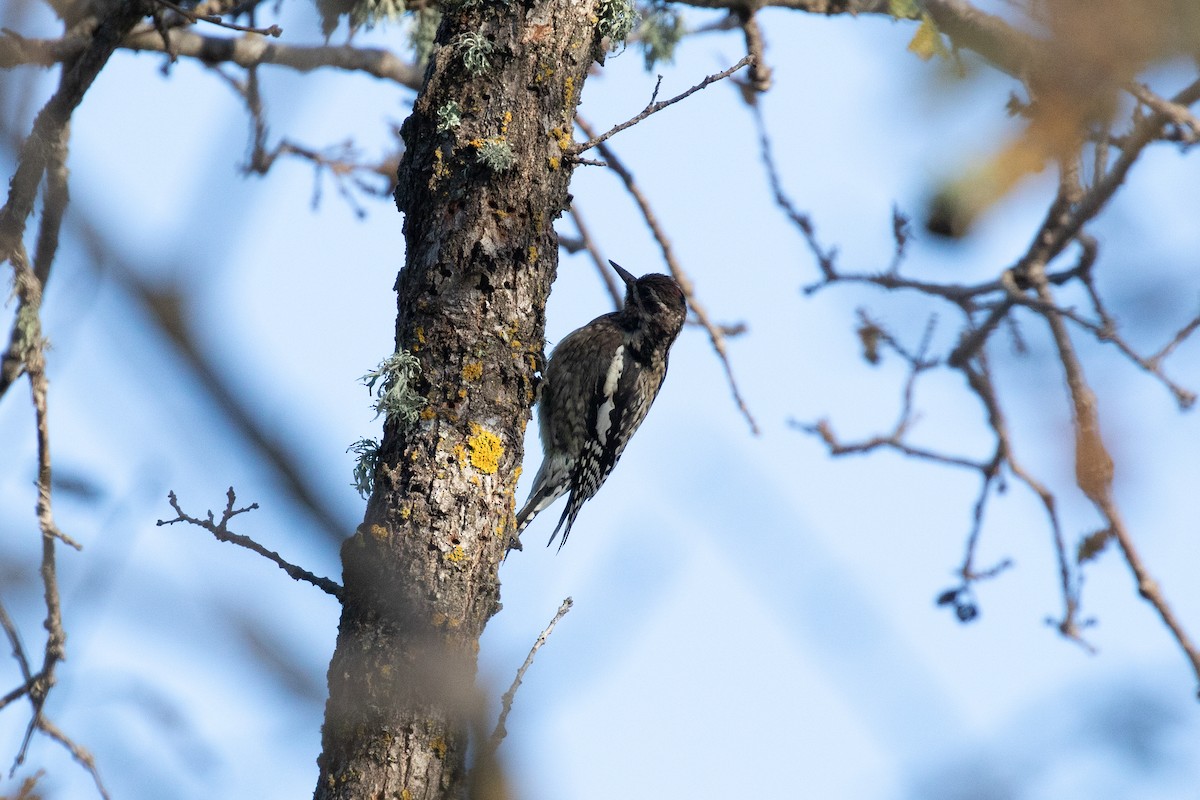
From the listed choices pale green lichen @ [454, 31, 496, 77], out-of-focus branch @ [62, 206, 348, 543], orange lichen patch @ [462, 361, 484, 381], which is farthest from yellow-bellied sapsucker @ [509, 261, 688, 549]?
out-of-focus branch @ [62, 206, 348, 543]

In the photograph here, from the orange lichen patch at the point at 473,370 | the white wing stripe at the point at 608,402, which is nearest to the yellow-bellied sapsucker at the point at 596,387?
the white wing stripe at the point at 608,402

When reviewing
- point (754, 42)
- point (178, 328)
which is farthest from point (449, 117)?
point (178, 328)

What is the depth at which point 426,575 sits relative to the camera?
123 inches

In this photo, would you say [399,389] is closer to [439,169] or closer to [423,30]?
[439,169]

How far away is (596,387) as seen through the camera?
6535mm

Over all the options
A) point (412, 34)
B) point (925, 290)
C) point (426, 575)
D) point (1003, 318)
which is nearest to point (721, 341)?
point (925, 290)

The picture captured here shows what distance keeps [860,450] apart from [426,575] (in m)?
3.00

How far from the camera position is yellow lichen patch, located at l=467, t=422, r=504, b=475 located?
3.36 m

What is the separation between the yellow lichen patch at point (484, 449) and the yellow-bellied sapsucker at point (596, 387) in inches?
119

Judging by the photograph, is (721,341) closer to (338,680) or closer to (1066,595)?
(1066,595)

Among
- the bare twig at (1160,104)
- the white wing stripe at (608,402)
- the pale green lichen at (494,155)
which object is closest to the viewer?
the bare twig at (1160,104)

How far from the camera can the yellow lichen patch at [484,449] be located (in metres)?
3.36

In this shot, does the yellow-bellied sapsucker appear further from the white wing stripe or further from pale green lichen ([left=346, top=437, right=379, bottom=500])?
pale green lichen ([left=346, top=437, right=379, bottom=500])

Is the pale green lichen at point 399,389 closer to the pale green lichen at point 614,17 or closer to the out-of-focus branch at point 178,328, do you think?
the pale green lichen at point 614,17
